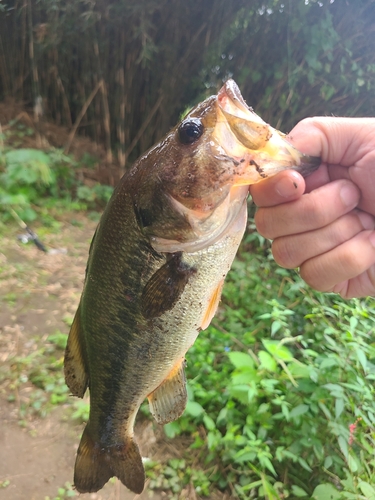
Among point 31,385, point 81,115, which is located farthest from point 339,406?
point 81,115

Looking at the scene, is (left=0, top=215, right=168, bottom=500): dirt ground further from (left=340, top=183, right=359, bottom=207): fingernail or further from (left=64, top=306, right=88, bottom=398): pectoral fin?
(left=340, top=183, right=359, bottom=207): fingernail

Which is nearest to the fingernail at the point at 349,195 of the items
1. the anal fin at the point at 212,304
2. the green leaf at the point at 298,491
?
the anal fin at the point at 212,304

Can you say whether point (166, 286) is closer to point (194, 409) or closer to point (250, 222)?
point (194, 409)

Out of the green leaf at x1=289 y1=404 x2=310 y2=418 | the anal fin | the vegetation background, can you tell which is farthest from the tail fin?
the green leaf at x1=289 y1=404 x2=310 y2=418

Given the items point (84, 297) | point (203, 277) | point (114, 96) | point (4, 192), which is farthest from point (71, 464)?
point (114, 96)

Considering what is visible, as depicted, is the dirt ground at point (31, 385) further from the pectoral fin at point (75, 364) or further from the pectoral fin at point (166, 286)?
the pectoral fin at point (166, 286)
